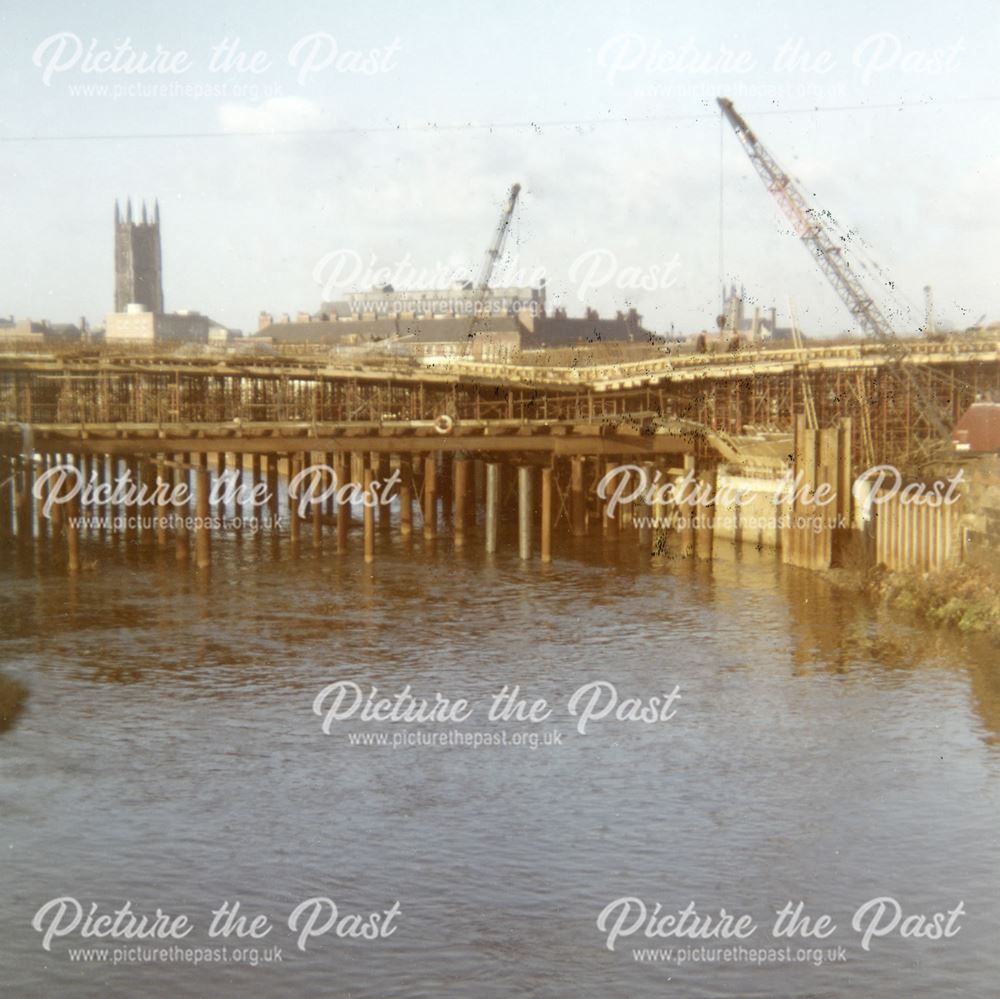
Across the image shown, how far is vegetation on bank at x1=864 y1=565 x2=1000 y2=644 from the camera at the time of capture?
111 ft

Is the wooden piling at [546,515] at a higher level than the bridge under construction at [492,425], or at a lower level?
lower

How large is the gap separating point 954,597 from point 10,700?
23044mm

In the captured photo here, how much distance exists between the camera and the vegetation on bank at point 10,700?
26.4 m

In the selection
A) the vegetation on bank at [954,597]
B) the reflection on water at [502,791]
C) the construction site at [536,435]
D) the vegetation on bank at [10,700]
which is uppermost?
the construction site at [536,435]

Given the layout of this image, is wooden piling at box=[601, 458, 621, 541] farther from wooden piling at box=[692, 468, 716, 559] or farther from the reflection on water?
the reflection on water

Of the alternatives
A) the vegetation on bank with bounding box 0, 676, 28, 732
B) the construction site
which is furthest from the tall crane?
the vegetation on bank with bounding box 0, 676, 28, 732

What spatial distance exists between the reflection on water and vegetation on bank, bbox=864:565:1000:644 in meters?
1.05

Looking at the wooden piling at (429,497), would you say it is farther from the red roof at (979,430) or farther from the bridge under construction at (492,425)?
the red roof at (979,430)

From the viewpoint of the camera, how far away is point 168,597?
135 ft

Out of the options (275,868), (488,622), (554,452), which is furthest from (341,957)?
(554,452)

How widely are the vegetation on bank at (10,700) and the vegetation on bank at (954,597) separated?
2203 cm

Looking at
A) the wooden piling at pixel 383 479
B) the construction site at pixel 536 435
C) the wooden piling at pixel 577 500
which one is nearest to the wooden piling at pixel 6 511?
the construction site at pixel 536 435

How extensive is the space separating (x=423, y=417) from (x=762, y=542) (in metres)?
20.3

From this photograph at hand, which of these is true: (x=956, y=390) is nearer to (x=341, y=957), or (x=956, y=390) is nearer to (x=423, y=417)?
(x=423, y=417)
